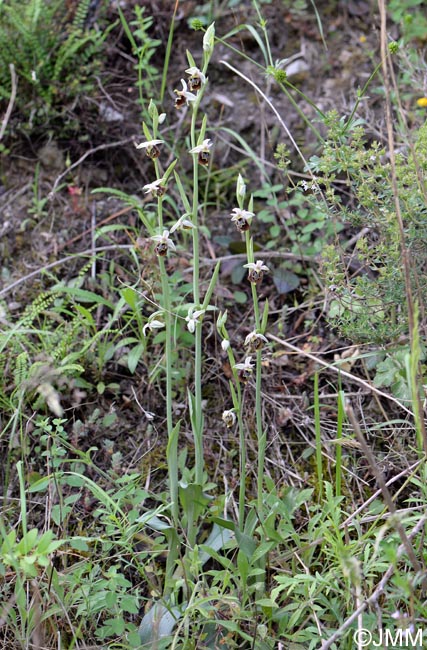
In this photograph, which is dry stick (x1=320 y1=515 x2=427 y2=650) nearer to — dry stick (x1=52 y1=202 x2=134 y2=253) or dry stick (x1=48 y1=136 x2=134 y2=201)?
dry stick (x1=52 y1=202 x2=134 y2=253)

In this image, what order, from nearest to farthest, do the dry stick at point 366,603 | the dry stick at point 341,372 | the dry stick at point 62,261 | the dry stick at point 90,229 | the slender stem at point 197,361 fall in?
the dry stick at point 366,603
the slender stem at point 197,361
the dry stick at point 341,372
the dry stick at point 62,261
the dry stick at point 90,229

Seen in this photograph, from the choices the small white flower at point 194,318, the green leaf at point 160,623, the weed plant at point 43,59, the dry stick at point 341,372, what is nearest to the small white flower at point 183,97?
the small white flower at point 194,318

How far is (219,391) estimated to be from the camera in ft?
8.84

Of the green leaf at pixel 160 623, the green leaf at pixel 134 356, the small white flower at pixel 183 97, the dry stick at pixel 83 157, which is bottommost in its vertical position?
→ the green leaf at pixel 160 623

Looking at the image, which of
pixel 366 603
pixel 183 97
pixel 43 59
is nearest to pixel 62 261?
pixel 43 59

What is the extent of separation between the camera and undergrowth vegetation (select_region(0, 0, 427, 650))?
1896 mm

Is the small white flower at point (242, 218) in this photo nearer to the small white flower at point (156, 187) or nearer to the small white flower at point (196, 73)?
the small white flower at point (156, 187)

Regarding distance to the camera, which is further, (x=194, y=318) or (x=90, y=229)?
(x=90, y=229)

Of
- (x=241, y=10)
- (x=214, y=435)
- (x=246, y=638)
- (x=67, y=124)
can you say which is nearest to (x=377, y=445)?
(x=214, y=435)

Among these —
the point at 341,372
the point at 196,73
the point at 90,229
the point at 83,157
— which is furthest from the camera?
the point at 83,157

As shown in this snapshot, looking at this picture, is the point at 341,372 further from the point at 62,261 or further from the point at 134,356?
the point at 62,261

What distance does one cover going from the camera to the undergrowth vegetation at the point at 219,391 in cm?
190

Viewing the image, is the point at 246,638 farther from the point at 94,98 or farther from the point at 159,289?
the point at 94,98

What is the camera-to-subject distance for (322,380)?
271 cm
